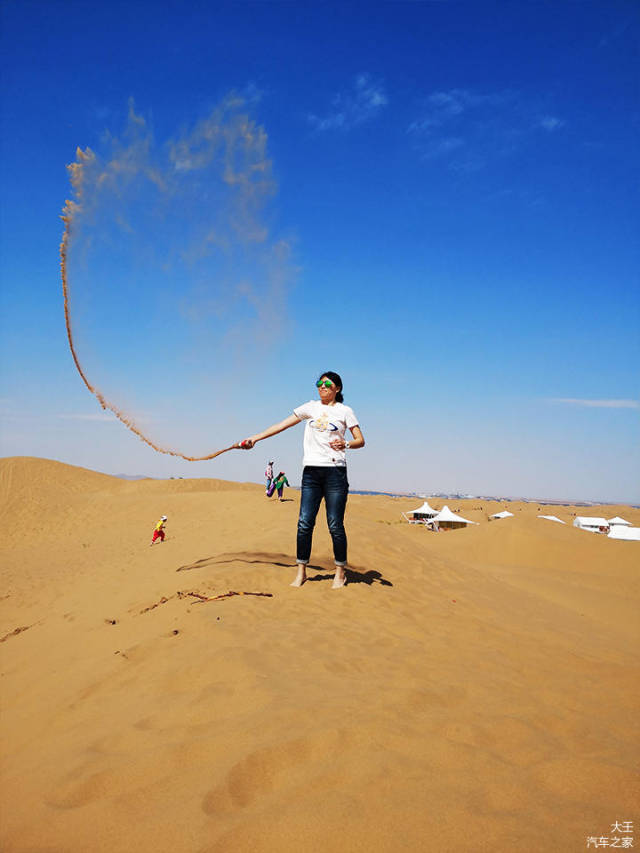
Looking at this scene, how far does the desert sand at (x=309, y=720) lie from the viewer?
187 centimetres

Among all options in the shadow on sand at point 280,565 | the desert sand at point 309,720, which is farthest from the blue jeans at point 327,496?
the shadow on sand at point 280,565

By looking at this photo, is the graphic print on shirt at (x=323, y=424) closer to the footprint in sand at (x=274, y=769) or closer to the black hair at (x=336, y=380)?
the black hair at (x=336, y=380)

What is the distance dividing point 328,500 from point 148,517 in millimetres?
19737

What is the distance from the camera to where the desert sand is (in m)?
1.87

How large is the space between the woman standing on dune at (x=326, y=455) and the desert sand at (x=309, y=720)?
0.78 m

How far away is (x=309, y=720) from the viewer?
2.60m

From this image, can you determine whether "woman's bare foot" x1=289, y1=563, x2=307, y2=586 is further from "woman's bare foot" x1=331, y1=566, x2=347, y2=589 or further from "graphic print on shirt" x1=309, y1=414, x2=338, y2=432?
"graphic print on shirt" x1=309, y1=414, x2=338, y2=432

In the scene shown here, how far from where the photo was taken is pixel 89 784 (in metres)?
2.22

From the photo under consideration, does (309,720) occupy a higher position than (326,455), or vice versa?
(326,455)

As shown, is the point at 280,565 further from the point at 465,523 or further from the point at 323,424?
the point at 465,523

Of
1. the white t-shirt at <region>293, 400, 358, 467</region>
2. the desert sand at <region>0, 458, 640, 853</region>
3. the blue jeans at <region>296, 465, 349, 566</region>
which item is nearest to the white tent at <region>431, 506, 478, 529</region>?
the desert sand at <region>0, 458, 640, 853</region>

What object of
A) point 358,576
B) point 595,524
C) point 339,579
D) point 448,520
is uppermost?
point 339,579

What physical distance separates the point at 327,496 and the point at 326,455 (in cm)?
52

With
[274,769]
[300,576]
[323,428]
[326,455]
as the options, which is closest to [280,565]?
[300,576]
